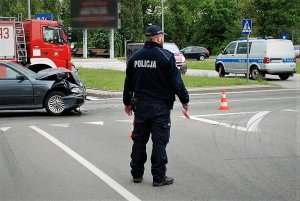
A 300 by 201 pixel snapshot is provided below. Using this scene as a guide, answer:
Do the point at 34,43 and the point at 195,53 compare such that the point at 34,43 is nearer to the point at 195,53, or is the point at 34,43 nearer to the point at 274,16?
the point at 274,16

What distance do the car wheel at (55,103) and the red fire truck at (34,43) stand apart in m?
8.17

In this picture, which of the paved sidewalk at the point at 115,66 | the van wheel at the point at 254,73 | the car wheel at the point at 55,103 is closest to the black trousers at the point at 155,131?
the car wheel at the point at 55,103

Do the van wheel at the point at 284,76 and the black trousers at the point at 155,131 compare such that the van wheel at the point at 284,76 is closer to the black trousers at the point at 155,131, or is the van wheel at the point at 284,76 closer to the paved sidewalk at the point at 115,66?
the paved sidewalk at the point at 115,66

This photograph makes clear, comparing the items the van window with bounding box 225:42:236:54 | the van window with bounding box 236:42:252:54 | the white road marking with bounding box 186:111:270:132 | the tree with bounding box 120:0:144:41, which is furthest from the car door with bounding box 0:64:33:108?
the tree with bounding box 120:0:144:41

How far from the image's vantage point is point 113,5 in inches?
615

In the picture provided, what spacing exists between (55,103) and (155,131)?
7.78 meters

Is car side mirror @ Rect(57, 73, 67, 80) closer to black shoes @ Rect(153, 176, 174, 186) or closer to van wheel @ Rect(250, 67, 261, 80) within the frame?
black shoes @ Rect(153, 176, 174, 186)

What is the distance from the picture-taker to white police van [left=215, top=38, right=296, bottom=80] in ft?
84.7

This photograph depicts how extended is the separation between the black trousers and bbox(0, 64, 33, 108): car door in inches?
302

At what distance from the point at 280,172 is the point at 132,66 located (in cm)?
250

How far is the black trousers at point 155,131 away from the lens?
638cm

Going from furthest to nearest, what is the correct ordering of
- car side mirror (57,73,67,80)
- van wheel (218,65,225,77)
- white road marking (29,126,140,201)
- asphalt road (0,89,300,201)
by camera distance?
1. van wheel (218,65,225,77)
2. car side mirror (57,73,67,80)
3. asphalt road (0,89,300,201)
4. white road marking (29,126,140,201)

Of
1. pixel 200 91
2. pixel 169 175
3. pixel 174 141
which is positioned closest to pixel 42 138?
pixel 174 141

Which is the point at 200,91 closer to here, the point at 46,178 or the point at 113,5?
the point at 113,5
